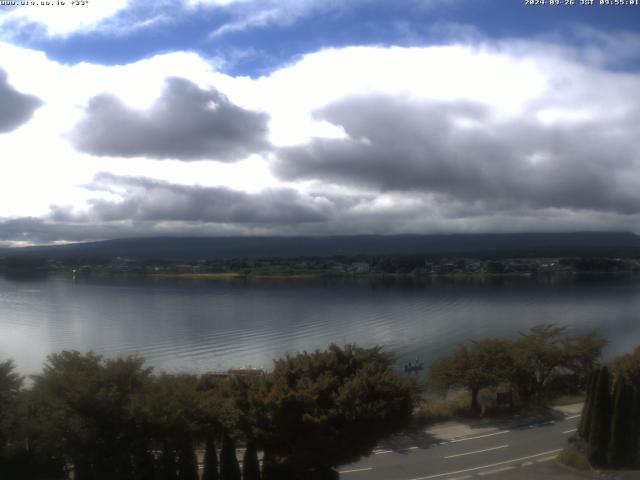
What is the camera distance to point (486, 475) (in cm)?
1053

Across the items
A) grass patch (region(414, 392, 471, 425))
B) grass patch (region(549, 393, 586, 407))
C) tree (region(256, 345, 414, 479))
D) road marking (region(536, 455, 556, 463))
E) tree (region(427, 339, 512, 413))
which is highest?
tree (region(256, 345, 414, 479))

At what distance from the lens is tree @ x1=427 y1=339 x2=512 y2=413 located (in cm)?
1638

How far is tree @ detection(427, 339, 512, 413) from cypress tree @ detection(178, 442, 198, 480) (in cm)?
885

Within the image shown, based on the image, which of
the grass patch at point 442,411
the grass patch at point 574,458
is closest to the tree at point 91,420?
the grass patch at point 574,458

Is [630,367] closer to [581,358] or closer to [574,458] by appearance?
[581,358]

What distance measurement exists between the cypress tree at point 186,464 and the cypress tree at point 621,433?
22.1ft

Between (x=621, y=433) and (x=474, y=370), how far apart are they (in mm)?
6168

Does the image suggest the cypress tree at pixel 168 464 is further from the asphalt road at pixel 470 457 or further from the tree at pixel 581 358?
the tree at pixel 581 358

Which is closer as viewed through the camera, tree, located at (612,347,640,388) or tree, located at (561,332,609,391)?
tree, located at (612,347,640,388)

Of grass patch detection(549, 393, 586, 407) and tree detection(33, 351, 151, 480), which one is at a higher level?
tree detection(33, 351, 151, 480)

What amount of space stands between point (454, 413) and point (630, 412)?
5469 millimetres

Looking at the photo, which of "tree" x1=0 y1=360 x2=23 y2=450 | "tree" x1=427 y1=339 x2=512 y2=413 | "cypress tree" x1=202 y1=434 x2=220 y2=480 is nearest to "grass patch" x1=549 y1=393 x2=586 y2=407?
"tree" x1=427 y1=339 x2=512 y2=413

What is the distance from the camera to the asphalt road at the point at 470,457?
35.6 ft

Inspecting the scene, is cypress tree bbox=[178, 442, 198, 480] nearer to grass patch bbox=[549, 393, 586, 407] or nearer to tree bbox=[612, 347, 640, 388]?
tree bbox=[612, 347, 640, 388]
